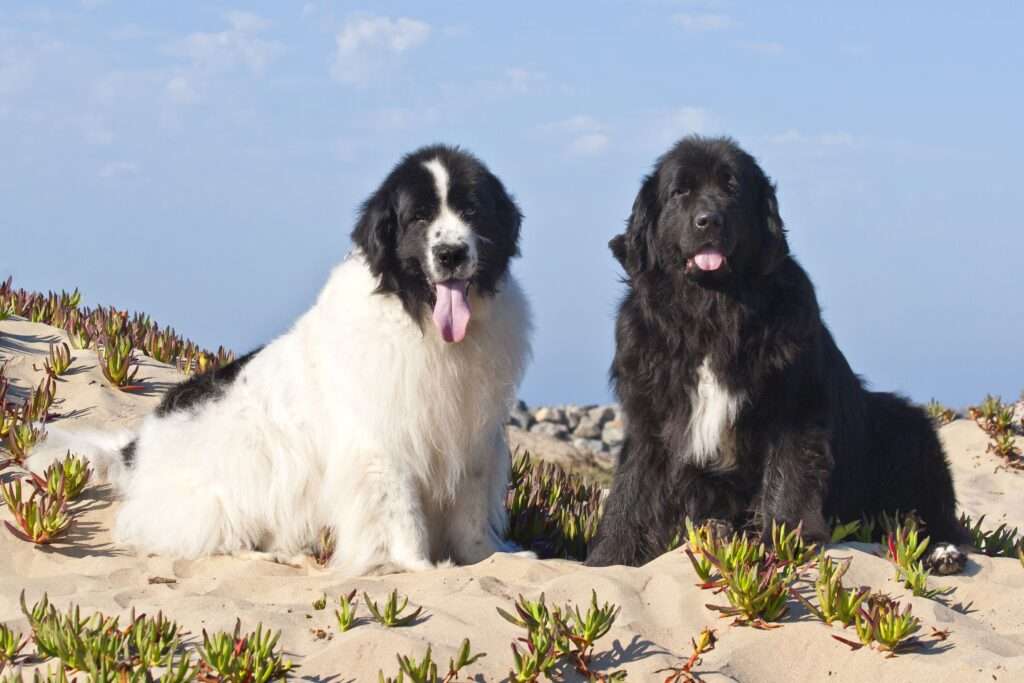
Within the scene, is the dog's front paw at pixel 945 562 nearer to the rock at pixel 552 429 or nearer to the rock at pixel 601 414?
the rock at pixel 552 429

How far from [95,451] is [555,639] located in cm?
409

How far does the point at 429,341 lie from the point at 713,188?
63.6 inches

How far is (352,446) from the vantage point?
6254mm

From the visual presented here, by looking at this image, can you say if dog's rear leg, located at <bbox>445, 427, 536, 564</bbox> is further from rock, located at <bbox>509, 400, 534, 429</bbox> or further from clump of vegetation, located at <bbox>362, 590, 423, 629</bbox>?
rock, located at <bbox>509, 400, 534, 429</bbox>

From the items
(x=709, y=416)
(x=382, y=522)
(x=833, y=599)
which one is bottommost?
(x=833, y=599)

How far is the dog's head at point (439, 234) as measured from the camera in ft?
19.5

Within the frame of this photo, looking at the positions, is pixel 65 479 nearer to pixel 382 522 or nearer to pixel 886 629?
pixel 382 522

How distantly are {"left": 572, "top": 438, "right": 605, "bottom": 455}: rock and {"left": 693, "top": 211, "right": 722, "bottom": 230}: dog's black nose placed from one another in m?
8.88

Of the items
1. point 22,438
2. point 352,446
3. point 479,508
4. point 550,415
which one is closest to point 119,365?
point 22,438

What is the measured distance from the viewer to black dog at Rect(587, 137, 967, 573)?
19.0ft

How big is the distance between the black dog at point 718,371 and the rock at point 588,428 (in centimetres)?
992

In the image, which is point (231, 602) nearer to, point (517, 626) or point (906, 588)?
point (517, 626)

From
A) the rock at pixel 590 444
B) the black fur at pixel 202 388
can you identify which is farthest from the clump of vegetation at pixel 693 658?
the rock at pixel 590 444

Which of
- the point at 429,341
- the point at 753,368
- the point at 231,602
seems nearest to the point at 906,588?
the point at 753,368
